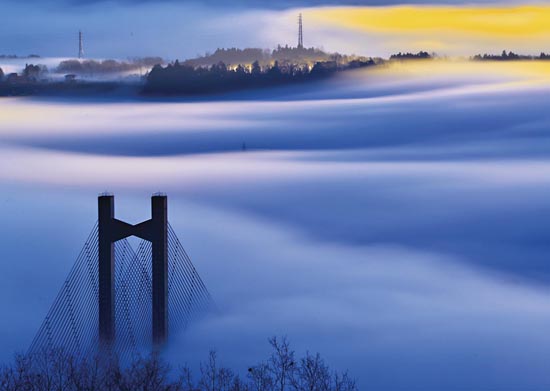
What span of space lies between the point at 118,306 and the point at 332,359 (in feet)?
15.4

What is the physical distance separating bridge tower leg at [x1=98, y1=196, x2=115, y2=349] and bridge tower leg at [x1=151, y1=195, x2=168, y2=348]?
2.83ft

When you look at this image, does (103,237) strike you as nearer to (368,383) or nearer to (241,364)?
(241,364)

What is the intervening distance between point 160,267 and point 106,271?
117 centimetres

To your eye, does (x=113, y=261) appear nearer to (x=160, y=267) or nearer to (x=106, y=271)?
(x=106, y=271)

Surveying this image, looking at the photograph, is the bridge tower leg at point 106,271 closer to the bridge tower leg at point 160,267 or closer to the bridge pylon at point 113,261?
the bridge pylon at point 113,261

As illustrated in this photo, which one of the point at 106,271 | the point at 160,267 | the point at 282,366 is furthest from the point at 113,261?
the point at 282,366

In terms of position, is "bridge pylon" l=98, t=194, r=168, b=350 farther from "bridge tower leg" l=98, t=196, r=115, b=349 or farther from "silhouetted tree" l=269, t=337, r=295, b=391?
"silhouetted tree" l=269, t=337, r=295, b=391

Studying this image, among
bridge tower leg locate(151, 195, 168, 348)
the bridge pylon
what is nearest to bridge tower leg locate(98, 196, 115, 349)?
the bridge pylon

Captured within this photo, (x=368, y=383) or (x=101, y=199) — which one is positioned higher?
(x=101, y=199)

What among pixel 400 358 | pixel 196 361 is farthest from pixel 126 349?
pixel 400 358

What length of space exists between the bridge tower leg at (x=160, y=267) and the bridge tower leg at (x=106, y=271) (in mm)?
862

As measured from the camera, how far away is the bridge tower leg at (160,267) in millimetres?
30688

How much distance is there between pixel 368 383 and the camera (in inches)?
1186

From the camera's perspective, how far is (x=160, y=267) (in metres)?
31.1
